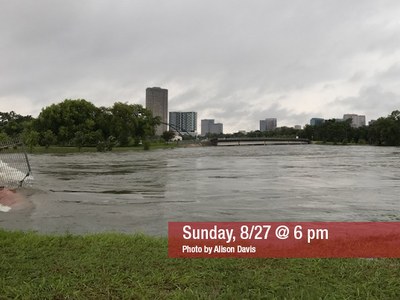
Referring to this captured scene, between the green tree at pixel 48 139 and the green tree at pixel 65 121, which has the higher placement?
the green tree at pixel 65 121

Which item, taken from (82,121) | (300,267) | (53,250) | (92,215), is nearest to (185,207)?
(92,215)

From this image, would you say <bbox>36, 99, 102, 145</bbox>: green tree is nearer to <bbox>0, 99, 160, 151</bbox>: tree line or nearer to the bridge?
→ <bbox>0, 99, 160, 151</bbox>: tree line

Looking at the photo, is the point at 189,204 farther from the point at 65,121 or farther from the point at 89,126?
the point at 65,121

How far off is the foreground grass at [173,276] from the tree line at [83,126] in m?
70.8

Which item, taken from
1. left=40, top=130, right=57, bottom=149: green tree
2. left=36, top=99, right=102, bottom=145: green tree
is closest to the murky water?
left=40, top=130, right=57, bottom=149: green tree

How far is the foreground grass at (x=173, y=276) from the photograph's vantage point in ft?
13.7

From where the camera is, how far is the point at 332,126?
168m

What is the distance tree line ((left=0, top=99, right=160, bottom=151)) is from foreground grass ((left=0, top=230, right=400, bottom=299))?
232ft

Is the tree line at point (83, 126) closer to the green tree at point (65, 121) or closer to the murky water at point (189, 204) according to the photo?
the green tree at point (65, 121)

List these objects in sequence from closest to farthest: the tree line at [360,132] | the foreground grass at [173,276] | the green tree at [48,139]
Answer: the foreground grass at [173,276] → the green tree at [48,139] → the tree line at [360,132]

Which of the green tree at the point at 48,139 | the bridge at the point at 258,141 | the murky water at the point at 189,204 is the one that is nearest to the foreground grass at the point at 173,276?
the murky water at the point at 189,204

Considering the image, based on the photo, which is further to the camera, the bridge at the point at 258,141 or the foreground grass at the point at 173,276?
the bridge at the point at 258,141

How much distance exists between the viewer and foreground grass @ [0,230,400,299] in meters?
4.17

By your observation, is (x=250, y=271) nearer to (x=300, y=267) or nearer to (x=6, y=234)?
(x=300, y=267)
